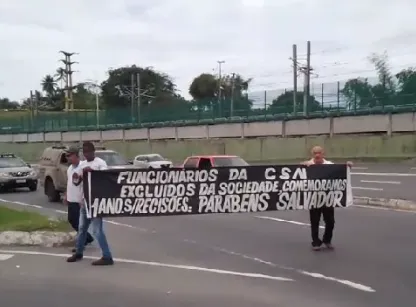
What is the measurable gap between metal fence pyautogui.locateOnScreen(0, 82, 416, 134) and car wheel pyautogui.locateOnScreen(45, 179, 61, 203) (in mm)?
25016

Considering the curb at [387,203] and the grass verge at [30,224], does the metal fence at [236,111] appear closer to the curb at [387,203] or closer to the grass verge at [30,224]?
the curb at [387,203]

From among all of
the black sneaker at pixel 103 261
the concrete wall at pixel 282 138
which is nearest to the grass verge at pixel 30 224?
the black sneaker at pixel 103 261

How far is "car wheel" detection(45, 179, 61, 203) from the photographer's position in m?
22.5

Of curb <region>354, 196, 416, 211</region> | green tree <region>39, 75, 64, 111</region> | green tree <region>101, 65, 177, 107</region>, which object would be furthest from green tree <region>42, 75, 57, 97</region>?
curb <region>354, 196, 416, 211</region>

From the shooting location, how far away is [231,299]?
7.63 metres

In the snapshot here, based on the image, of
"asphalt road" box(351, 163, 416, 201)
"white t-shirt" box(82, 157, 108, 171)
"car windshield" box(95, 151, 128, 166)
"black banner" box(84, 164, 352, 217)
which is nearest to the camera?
"white t-shirt" box(82, 157, 108, 171)

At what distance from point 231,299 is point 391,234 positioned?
18.9ft

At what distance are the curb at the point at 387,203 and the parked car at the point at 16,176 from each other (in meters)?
14.5

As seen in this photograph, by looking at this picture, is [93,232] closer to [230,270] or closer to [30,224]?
[230,270]

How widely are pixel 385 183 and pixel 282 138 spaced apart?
22031mm

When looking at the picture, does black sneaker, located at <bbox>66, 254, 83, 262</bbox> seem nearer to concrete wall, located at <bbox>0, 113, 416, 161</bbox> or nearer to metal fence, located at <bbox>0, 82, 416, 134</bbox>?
concrete wall, located at <bbox>0, 113, 416, 161</bbox>

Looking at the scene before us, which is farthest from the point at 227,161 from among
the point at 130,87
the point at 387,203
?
the point at 130,87

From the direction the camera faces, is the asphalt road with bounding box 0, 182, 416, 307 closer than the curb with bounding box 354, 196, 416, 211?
Yes

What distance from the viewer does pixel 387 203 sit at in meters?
17.8
